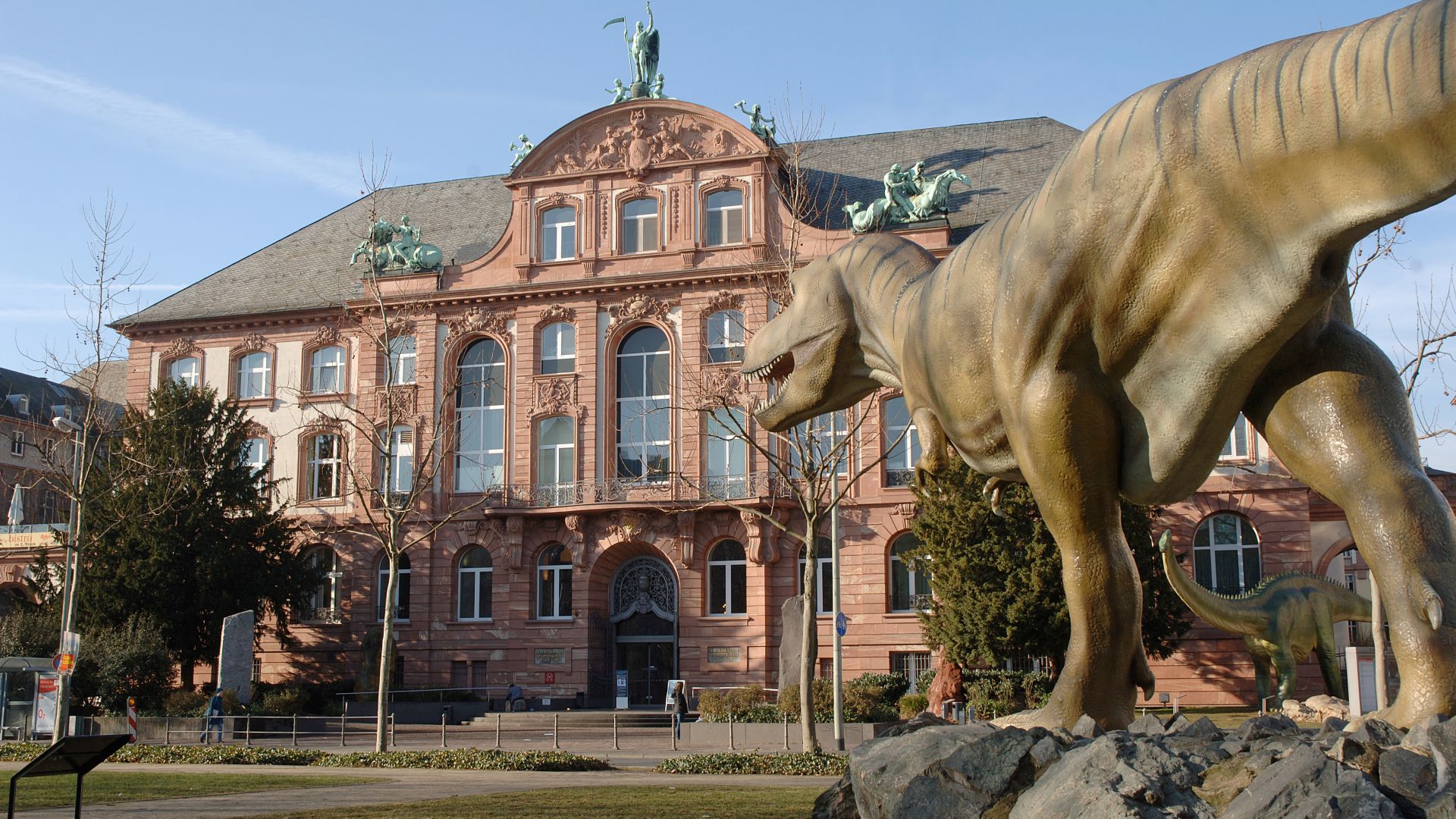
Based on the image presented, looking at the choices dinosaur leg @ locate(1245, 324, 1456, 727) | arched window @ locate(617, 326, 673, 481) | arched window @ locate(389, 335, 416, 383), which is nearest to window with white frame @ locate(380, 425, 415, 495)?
arched window @ locate(389, 335, 416, 383)

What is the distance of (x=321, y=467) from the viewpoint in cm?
4512

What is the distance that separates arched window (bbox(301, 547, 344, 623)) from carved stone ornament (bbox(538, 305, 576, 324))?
1042 cm

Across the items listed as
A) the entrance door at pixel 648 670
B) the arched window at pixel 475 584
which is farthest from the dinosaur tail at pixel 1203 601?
the arched window at pixel 475 584

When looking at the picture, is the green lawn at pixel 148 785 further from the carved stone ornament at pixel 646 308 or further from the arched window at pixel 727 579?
the carved stone ornament at pixel 646 308

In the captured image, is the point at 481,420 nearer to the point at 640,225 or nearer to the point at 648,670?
the point at 640,225

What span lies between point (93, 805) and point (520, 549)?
28.1 metres

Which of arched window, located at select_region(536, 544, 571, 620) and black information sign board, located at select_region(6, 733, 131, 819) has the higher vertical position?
arched window, located at select_region(536, 544, 571, 620)

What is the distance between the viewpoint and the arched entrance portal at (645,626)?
41031mm

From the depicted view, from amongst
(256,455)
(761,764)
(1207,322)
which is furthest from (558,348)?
(1207,322)

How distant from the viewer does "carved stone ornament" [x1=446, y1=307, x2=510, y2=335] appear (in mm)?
43000

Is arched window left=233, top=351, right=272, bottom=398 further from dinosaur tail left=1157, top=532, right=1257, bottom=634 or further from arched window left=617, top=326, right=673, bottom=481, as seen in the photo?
dinosaur tail left=1157, top=532, right=1257, bottom=634

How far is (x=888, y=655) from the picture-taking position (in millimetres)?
38125

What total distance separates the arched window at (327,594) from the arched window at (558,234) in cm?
1193

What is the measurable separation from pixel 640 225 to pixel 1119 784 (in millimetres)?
38850
